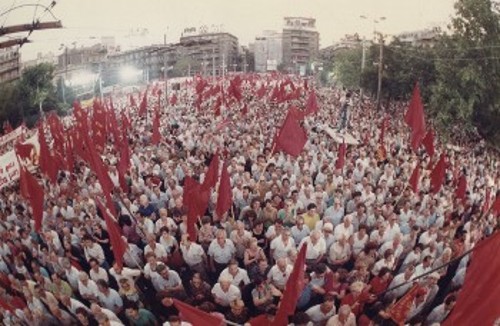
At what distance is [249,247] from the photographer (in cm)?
747

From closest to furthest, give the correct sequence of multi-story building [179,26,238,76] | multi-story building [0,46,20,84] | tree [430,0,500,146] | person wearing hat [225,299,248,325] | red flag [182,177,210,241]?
person wearing hat [225,299,248,325], red flag [182,177,210,241], tree [430,0,500,146], multi-story building [0,46,20,84], multi-story building [179,26,238,76]

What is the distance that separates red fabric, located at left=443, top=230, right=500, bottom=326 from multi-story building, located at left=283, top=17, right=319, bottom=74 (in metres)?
139

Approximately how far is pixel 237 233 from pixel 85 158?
24.3 ft

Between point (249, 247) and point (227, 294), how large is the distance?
3.56 feet

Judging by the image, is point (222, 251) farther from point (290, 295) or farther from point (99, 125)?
point (99, 125)

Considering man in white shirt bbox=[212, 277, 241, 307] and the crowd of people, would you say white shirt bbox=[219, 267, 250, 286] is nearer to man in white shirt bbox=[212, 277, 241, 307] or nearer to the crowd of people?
the crowd of people

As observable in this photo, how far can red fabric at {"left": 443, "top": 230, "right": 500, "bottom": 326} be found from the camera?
4555mm

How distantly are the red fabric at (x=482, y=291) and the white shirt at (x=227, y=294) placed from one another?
266 centimetres

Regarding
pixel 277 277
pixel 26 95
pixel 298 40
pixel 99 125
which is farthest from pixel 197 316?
pixel 298 40

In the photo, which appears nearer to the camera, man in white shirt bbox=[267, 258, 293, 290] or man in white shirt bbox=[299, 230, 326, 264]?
man in white shirt bbox=[267, 258, 293, 290]

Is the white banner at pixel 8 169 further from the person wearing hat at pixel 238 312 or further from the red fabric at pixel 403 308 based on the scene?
the red fabric at pixel 403 308

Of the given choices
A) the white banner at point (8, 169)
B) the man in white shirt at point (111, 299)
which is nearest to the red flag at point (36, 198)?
the white banner at point (8, 169)

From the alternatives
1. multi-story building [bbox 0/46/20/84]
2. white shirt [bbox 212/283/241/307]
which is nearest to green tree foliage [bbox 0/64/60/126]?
multi-story building [bbox 0/46/20/84]

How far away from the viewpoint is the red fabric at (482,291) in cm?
455
